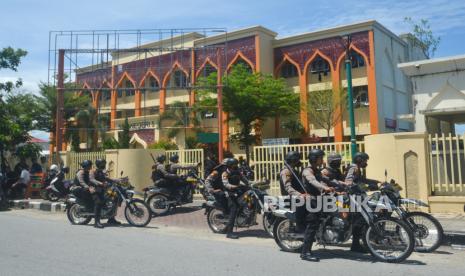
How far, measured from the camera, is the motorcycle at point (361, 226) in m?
6.57

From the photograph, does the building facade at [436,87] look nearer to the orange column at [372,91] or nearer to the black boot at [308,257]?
the black boot at [308,257]

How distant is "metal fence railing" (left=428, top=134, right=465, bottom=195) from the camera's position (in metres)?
10.6

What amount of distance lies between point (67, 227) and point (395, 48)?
3084 cm

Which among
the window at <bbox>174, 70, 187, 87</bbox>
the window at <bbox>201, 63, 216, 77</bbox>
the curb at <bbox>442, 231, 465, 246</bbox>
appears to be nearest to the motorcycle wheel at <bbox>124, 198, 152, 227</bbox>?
the curb at <bbox>442, 231, 465, 246</bbox>

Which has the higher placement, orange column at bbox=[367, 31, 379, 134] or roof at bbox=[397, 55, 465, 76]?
orange column at bbox=[367, 31, 379, 134]

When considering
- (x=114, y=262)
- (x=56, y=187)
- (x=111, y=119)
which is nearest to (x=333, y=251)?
(x=114, y=262)

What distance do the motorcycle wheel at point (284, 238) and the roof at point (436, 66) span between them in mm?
9087

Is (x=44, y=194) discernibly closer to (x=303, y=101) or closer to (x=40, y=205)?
(x=40, y=205)

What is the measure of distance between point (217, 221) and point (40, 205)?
7.84 metres

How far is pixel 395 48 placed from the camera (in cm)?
3478

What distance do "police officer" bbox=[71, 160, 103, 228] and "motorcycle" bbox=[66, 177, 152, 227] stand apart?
0.17m

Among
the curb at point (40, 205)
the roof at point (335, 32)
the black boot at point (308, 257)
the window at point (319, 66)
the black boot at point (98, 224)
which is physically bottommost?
the black boot at point (308, 257)

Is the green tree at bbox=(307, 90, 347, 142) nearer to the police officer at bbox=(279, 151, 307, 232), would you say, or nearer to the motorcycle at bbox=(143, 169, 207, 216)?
the motorcycle at bbox=(143, 169, 207, 216)

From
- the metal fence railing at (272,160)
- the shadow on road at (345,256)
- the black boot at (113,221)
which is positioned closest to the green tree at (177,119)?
the metal fence railing at (272,160)
